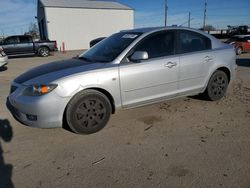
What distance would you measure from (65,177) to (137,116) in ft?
6.76

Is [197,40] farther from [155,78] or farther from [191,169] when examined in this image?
[191,169]

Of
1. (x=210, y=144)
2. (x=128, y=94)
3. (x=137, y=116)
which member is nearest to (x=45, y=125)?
(x=128, y=94)

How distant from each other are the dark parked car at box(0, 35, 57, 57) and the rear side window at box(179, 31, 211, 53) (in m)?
16.1

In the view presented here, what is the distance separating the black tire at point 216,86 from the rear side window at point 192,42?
665 millimetres

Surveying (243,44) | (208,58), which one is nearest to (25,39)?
(243,44)

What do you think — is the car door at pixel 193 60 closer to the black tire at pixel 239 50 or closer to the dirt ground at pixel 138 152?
the dirt ground at pixel 138 152

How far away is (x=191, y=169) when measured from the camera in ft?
8.96

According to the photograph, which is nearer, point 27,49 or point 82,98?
point 82,98

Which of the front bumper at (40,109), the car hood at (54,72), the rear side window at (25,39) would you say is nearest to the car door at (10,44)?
the rear side window at (25,39)

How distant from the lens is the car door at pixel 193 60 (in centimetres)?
438

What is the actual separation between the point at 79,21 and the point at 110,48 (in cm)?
2594

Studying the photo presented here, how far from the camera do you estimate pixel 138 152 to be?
123 inches

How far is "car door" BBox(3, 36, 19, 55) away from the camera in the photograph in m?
17.4

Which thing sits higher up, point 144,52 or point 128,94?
point 144,52
